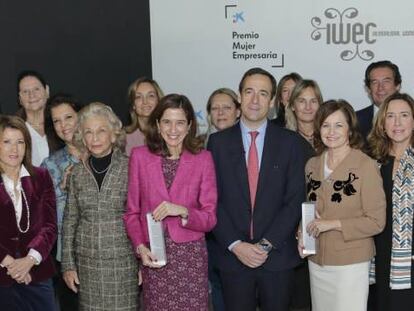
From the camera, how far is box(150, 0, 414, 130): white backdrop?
524 centimetres

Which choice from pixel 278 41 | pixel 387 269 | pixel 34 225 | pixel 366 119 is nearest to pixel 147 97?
pixel 34 225

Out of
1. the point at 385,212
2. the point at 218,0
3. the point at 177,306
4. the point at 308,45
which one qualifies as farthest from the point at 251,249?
the point at 218,0

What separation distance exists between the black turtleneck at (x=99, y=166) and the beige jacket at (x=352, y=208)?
3.85 feet

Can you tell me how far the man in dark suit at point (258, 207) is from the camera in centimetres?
308

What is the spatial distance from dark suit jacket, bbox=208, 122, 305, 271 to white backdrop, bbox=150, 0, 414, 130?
8.10 feet

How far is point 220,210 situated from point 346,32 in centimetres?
291

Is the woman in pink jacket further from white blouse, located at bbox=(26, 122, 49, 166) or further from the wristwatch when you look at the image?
white blouse, located at bbox=(26, 122, 49, 166)

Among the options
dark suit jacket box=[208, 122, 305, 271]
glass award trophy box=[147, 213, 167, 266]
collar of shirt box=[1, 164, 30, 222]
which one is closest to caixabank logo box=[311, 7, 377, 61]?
dark suit jacket box=[208, 122, 305, 271]

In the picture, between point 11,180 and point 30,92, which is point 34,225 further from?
point 30,92

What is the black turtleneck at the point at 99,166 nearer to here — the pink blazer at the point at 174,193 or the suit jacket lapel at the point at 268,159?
the pink blazer at the point at 174,193

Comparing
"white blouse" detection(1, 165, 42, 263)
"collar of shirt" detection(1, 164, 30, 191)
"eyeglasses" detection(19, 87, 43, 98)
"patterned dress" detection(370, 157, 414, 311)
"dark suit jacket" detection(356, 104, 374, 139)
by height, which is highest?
"eyeglasses" detection(19, 87, 43, 98)

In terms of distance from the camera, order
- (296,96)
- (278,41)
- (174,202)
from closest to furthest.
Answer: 1. (174,202)
2. (296,96)
3. (278,41)

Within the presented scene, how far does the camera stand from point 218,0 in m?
5.76

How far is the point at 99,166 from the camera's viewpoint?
319 cm
